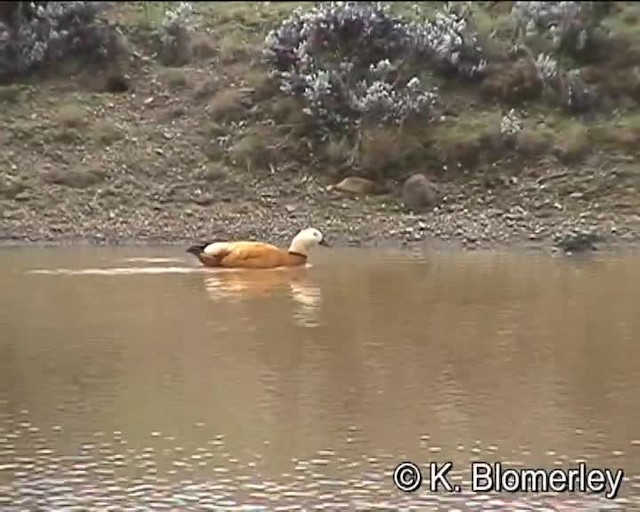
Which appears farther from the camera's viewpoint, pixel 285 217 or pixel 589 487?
pixel 285 217

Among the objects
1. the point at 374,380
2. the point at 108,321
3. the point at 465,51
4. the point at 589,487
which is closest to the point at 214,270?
the point at 108,321

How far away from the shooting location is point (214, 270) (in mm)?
12281

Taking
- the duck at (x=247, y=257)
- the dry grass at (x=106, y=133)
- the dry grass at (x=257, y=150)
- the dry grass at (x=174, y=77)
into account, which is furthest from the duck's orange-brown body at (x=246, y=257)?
the dry grass at (x=174, y=77)

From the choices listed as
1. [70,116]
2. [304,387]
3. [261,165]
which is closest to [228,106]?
[261,165]

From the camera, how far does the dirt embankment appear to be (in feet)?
50.8

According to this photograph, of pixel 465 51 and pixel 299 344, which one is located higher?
Result: pixel 465 51

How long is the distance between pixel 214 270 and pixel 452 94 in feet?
26.2

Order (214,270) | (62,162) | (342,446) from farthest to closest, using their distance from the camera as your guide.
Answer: (62,162), (214,270), (342,446)

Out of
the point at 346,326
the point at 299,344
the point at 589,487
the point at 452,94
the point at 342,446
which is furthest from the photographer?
the point at 452,94

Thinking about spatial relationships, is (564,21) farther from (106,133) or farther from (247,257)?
(247,257)

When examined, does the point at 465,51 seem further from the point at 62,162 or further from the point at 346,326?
the point at 346,326

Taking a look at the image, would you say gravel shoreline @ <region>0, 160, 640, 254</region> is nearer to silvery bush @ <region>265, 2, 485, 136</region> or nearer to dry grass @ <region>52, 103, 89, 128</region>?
silvery bush @ <region>265, 2, 485, 136</region>

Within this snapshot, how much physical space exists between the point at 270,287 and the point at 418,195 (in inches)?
215

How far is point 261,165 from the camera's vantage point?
57.9 ft
